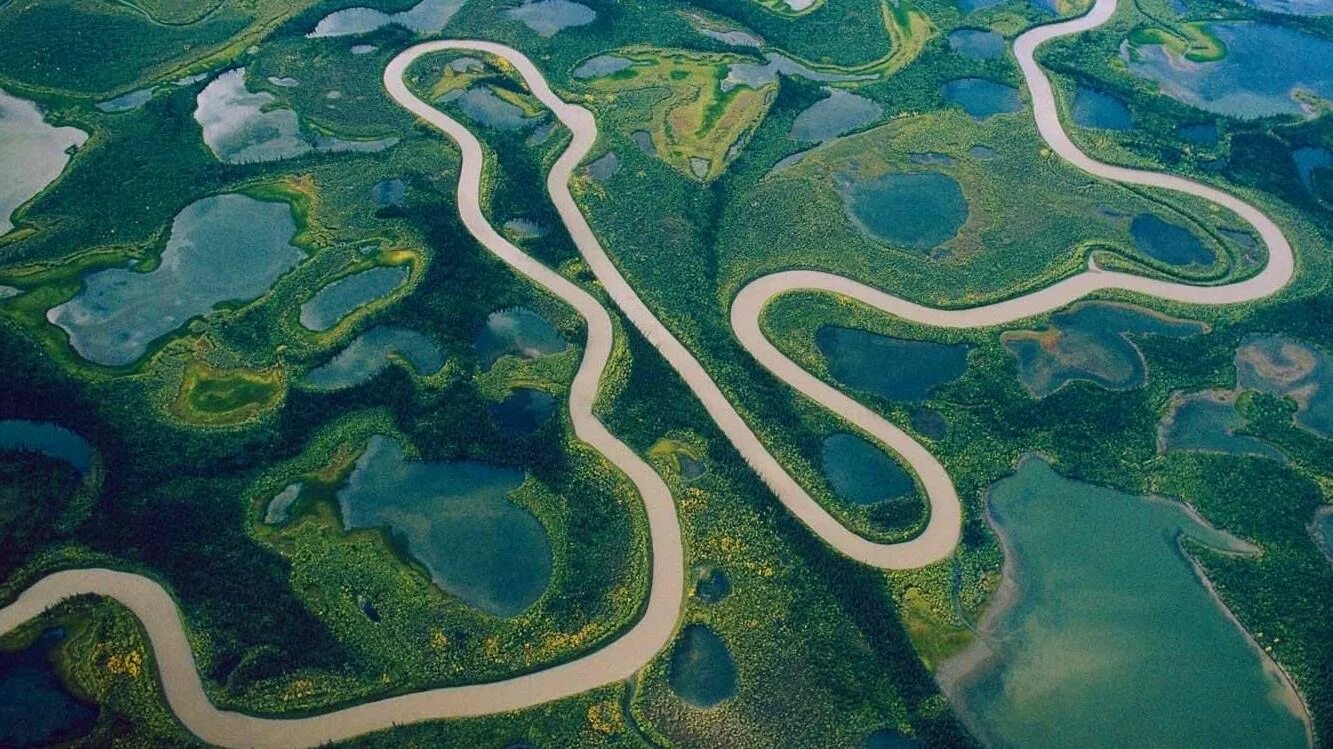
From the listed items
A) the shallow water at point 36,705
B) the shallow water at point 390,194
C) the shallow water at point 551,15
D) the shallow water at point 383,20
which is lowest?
the shallow water at point 36,705

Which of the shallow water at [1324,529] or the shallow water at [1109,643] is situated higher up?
the shallow water at [1324,529]

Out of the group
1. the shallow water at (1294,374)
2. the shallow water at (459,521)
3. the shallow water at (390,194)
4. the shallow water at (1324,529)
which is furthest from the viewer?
the shallow water at (390,194)

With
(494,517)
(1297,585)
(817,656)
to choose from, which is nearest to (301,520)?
(494,517)

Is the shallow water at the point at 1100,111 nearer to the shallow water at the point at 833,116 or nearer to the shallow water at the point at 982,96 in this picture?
the shallow water at the point at 982,96

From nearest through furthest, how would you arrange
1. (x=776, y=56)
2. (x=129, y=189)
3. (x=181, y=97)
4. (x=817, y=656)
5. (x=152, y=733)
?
(x=152, y=733) → (x=817, y=656) → (x=129, y=189) → (x=181, y=97) → (x=776, y=56)

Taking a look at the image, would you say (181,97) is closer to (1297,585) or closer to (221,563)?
(221,563)

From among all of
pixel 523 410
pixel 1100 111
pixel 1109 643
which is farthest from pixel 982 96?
pixel 1109 643

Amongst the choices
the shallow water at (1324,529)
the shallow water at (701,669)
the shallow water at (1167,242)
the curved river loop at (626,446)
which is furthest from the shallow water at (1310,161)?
the shallow water at (701,669)
